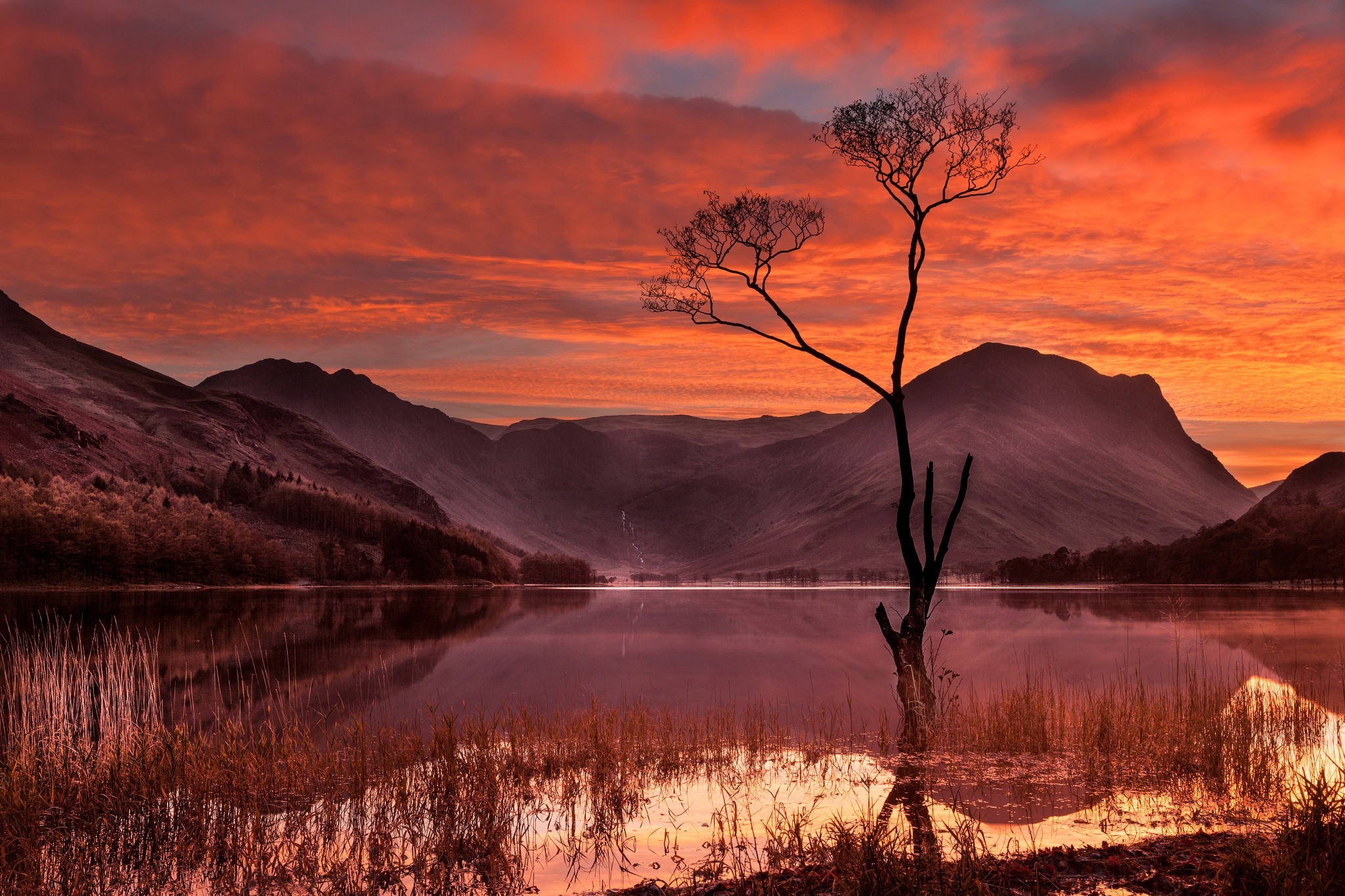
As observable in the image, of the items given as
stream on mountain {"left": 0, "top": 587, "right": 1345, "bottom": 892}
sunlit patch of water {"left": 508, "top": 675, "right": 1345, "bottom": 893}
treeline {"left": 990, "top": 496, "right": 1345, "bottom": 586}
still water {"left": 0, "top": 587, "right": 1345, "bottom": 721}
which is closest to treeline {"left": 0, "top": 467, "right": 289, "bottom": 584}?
stream on mountain {"left": 0, "top": 587, "right": 1345, "bottom": 892}

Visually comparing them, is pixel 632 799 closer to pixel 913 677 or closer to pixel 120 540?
pixel 913 677

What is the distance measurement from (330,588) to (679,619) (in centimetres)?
11451

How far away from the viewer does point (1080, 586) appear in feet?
591

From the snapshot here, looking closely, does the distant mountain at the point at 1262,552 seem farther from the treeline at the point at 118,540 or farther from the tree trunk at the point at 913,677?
the treeline at the point at 118,540

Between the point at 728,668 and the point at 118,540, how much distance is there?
11832 cm

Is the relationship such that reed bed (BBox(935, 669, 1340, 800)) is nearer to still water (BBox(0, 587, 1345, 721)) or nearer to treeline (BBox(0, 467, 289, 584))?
still water (BBox(0, 587, 1345, 721))

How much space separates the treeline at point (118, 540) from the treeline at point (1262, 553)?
481ft

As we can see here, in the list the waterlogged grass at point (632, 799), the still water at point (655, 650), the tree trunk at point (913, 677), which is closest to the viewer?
the waterlogged grass at point (632, 799)

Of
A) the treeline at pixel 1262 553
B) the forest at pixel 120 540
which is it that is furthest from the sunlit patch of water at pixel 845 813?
the treeline at pixel 1262 553

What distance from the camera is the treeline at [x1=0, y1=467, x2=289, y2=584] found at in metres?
124

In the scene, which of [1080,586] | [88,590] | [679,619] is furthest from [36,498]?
[1080,586]

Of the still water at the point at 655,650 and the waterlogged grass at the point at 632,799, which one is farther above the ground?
the waterlogged grass at the point at 632,799

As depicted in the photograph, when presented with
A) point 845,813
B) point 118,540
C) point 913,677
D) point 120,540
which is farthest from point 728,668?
point 120,540

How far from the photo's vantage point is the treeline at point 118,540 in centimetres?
12375
